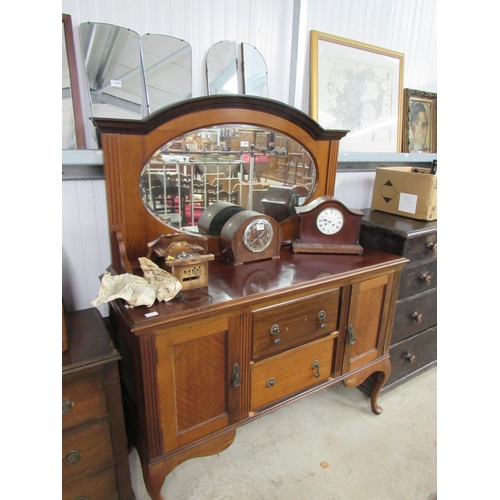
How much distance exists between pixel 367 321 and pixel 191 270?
0.92 metres

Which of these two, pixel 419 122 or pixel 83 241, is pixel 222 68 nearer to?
pixel 83 241

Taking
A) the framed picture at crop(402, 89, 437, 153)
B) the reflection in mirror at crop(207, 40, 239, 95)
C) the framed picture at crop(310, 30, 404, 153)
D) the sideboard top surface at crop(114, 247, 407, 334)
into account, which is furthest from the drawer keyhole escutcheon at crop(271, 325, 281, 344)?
the framed picture at crop(402, 89, 437, 153)

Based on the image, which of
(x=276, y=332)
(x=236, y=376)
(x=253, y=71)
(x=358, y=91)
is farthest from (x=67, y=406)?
(x=358, y=91)

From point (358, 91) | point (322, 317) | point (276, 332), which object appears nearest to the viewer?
point (276, 332)

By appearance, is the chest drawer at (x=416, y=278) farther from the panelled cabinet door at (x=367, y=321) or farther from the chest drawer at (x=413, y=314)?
the panelled cabinet door at (x=367, y=321)

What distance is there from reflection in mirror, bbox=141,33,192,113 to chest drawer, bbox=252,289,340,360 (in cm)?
100

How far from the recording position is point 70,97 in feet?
4.31

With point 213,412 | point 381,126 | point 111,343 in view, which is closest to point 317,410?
point 213,412

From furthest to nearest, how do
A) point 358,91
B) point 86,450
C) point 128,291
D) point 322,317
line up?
point 358,91
point 322,317
point 86,450
point 128,291

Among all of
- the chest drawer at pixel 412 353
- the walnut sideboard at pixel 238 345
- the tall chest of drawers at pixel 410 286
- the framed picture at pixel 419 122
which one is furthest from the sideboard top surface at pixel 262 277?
the framed picture at pixel 419 122

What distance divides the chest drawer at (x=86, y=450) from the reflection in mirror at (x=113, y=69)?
46.4 inches

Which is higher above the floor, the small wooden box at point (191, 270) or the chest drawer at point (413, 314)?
the small wooden box at point (191, 270)

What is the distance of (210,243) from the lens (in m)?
1.54

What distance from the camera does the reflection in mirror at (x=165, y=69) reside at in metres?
1.41
